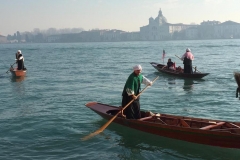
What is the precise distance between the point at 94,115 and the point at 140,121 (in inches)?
143

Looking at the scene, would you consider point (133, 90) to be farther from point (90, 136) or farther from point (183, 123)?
point (90, 136)

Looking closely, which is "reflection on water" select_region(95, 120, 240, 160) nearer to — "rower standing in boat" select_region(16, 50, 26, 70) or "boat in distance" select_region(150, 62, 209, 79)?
"boat in distance" select_region(150, 62, 209, 79)

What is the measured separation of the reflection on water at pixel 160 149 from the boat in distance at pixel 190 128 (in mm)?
206

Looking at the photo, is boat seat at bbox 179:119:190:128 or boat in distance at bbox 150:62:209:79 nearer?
boat seat at bbox 179:119:190:128

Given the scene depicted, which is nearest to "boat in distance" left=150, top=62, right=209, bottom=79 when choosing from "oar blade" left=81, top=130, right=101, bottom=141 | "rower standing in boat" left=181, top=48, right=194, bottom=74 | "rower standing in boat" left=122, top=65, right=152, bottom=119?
"rower standing in boat" left=181, top=48, right=194, bottom=74

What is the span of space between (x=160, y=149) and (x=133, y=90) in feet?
5.89

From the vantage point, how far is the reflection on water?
9031 millimetres

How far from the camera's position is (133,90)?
1004 cm

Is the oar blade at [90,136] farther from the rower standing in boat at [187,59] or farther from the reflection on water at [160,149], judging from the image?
the rower standing in boat at [187,59]

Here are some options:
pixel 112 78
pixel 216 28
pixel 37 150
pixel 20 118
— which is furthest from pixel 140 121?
pixel 216 28

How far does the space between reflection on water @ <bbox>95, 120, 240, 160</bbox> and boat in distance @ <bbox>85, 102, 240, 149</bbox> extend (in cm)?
21

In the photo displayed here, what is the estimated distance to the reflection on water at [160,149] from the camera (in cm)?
903

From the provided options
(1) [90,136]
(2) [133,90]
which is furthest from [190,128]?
(1) [90,136]

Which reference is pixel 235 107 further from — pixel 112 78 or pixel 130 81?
pixel 112 78
